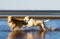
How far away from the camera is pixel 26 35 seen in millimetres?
1786

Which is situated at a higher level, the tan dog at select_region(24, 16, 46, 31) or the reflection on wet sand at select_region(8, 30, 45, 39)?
the tan dog at select_region(24, 16, 46, 31)

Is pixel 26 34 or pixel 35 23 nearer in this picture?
pixel 26 34

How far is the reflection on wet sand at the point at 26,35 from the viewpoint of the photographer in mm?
1707

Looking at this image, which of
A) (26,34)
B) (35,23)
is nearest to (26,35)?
(26,34)

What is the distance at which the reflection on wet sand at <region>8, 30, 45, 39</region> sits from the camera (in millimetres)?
1707

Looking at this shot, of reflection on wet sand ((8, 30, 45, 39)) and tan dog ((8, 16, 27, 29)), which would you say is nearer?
reflection on wet sand ((8, 30, 45, 39))

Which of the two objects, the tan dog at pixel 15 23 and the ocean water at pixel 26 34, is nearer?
the ocean water at pixel 26 34

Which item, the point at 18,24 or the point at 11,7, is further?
the point at 11,7

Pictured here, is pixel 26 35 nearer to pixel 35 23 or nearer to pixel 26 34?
pixel 26 34

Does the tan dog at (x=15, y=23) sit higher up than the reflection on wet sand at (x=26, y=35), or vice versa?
the tan dog at (x=15, y=23)

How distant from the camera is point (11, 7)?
3221mm

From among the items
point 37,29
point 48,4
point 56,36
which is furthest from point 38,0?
point 56,36

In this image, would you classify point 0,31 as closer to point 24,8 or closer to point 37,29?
point 37,29

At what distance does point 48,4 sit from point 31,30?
128 centimetres
